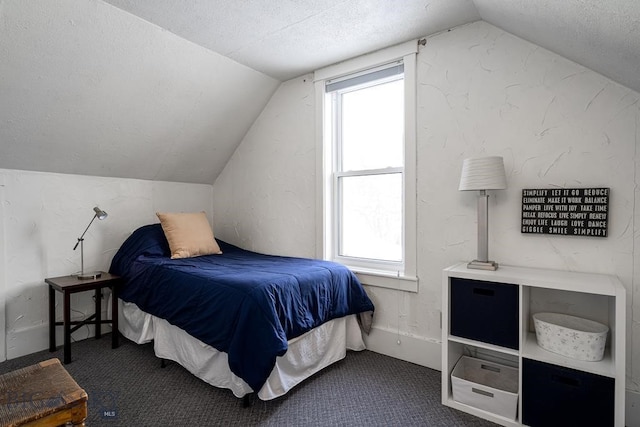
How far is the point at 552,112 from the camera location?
1928 mm

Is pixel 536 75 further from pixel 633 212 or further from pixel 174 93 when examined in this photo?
pixel 174 93

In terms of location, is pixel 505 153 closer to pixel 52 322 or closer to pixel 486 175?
pixel 486 175

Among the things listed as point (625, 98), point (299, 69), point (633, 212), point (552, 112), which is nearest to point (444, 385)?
point (633, 212)

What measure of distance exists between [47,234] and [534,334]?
3.55 meters

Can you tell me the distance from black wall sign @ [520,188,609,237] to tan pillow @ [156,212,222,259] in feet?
8.17

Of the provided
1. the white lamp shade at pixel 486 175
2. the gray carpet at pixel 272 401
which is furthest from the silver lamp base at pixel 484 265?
the gray carpet at pixel 272 401

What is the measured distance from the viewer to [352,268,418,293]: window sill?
2.42m

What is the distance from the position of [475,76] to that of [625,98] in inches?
30.9

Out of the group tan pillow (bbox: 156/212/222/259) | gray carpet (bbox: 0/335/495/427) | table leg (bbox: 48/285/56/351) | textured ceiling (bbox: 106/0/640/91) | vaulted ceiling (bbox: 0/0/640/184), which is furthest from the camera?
tan pillow (bbox: 156/212/222/259)

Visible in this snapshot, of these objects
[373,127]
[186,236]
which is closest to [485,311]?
[373,127]

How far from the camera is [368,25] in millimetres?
2201

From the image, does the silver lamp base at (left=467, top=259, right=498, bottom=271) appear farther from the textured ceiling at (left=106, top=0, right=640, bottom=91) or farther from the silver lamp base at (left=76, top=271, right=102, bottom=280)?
the silver lamp base at (left=76, top=271, right=102, bottom=280)

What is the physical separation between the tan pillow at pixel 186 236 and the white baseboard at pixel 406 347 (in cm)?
160

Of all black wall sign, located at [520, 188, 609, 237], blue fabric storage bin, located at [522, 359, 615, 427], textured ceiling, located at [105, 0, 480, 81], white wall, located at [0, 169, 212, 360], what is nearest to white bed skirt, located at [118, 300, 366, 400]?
white wall, located at [0, 169, 212, 360]
